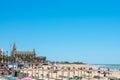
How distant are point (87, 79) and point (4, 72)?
12.4 meters

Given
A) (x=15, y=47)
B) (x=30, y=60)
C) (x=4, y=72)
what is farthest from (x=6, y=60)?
(x=15, y=47)

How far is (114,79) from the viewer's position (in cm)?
3412

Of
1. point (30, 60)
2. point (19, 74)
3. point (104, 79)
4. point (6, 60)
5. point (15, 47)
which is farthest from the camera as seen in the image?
point (15, 47)

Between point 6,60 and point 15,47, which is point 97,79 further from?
point 15,47

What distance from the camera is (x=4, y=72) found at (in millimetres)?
38969

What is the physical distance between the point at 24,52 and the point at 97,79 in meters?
121

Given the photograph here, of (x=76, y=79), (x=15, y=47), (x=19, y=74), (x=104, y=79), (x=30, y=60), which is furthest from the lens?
(x=15, y=47)

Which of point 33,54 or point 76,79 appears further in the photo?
point 33,54

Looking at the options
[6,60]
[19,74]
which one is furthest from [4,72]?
[6,60]

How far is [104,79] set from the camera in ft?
123

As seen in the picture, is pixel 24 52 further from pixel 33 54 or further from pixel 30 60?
pixel 30 60

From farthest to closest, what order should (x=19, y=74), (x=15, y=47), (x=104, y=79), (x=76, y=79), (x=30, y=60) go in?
(x=15, y=47) → (x=30, y=60) → (x=104, y=79) → (x=19, y=74) → (x=76, y=79)

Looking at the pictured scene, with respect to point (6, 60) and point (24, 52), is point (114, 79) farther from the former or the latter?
point (24, 52)

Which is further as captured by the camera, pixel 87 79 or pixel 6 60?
pixel 6 60
